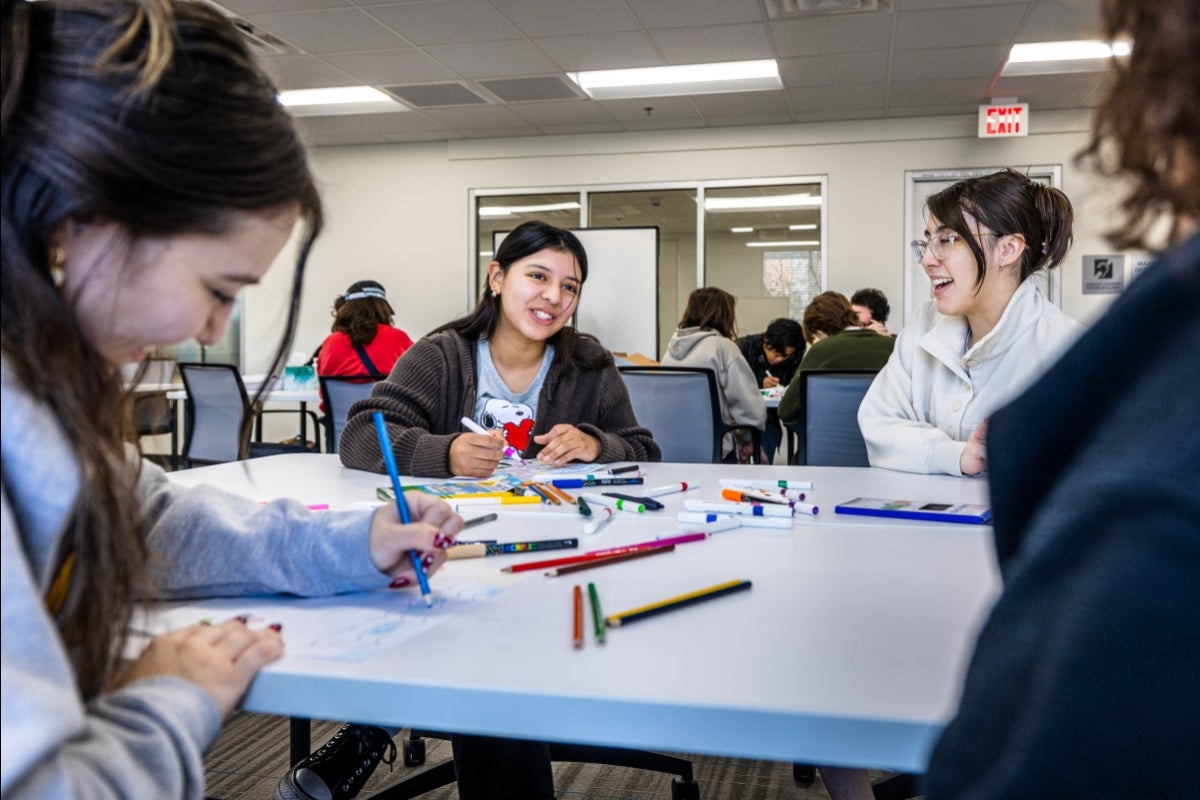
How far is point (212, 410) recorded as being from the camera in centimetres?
415

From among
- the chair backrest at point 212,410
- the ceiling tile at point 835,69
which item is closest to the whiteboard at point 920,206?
the ceiling tile at point 835,69

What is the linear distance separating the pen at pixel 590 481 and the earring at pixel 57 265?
1.02 metres

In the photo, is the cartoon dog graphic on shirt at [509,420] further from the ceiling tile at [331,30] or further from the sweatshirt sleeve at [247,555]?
the ceiling tile at [331,30]

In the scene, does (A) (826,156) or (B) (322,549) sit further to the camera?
(A) (826,156)

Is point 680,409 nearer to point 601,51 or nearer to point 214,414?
point 214,414

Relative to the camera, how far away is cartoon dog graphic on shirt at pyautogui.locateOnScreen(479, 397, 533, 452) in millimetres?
2072

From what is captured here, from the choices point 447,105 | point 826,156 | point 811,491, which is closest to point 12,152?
point 811,491

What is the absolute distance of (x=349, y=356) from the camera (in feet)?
14.6

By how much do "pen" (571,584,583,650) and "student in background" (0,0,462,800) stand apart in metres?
0.23

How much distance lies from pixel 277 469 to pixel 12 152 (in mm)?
1282

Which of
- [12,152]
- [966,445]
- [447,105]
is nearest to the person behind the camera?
[12,152]

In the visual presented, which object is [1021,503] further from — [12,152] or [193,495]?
[193,495]

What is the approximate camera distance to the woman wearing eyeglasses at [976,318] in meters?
1.91

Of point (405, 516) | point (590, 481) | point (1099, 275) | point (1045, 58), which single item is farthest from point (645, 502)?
Result: point (1099, 275)
